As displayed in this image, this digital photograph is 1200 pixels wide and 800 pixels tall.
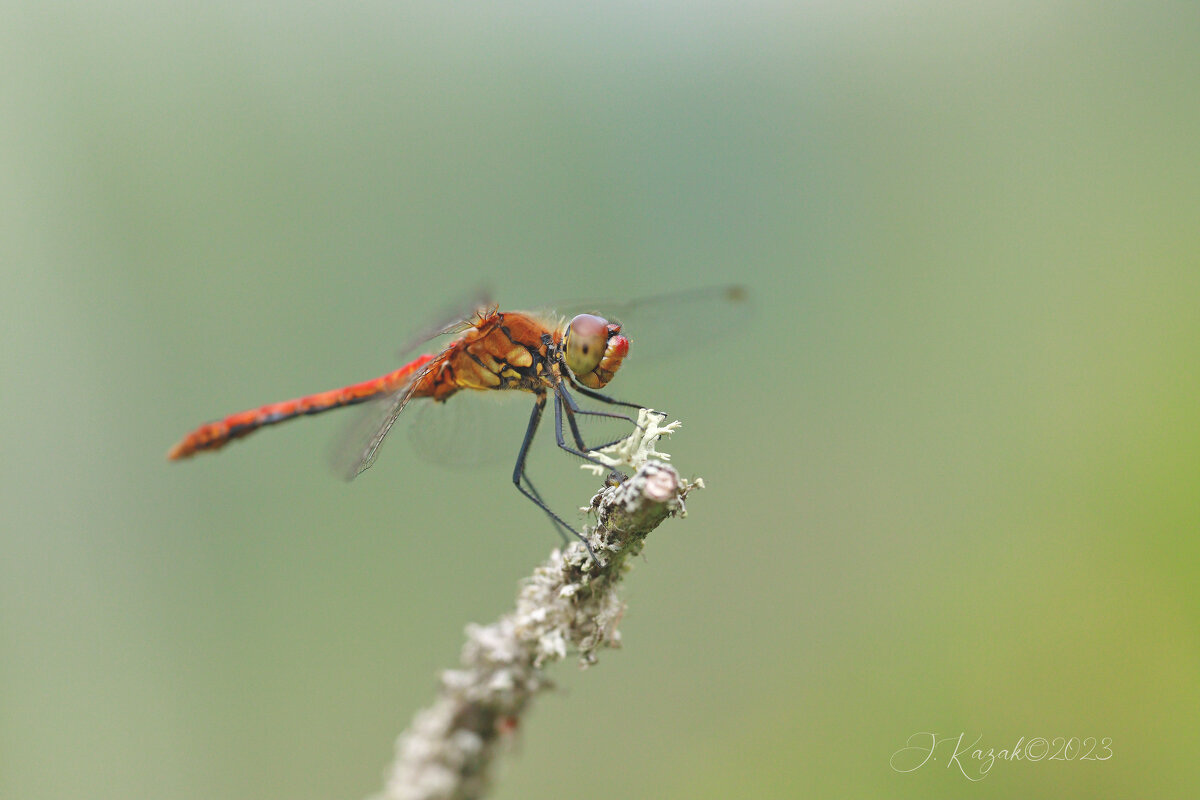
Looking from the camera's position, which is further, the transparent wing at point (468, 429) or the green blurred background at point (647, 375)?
the green blurred background at point (647, 375)

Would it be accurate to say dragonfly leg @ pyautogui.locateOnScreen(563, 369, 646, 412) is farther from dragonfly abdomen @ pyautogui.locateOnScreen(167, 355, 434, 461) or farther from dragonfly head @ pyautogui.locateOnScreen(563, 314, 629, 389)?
dragonfly abdomen @ pyautogui.locateOnScreen(167, 355, 434, 461)

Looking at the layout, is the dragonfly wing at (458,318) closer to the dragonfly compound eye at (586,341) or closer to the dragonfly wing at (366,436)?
the dragonfly wing at (366,436)

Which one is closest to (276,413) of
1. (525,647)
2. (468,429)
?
(468,429)

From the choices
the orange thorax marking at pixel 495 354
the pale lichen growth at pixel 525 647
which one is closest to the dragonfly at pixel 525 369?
the orange thorax marking at pixel 495 354

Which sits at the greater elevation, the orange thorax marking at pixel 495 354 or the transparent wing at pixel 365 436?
the orange thorax marking at pixel 495 354

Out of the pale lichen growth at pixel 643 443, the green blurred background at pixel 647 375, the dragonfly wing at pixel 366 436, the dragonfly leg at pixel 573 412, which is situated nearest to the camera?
the pale lichen growth at pixel 643 443

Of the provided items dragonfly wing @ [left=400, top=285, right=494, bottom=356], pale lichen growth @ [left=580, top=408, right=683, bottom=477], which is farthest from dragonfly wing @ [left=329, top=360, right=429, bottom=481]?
pale lichen growth @ [left=580, top=408, right=683, bottom=477]

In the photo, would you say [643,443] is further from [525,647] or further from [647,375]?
[647,375]
